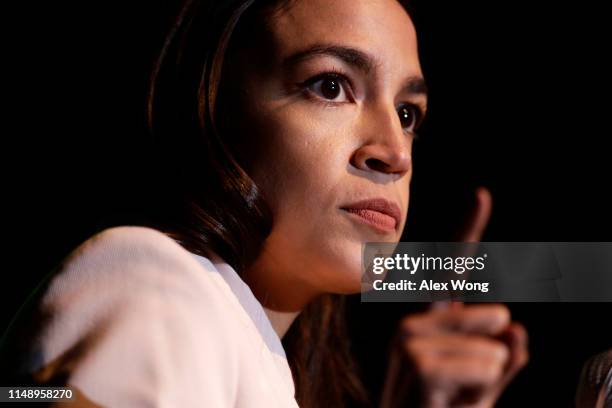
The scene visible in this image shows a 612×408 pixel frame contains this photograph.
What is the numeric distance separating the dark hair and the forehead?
1.2 inches

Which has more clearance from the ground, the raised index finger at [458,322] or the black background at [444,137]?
the black background at [444,137]

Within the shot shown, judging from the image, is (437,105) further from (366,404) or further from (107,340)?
(107,340)

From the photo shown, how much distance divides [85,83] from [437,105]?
0.66 metres

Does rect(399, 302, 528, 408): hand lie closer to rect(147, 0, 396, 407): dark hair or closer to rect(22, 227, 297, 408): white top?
rect(22, 227, 297, 408): white top

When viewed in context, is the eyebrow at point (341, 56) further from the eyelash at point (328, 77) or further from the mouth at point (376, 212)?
the mouth at point (376, 212)

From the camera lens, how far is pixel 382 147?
85 cm

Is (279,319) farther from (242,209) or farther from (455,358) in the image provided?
(455,358)

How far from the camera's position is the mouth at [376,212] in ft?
2.78

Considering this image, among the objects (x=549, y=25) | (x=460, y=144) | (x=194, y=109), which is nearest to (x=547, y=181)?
(x=460, y=144)

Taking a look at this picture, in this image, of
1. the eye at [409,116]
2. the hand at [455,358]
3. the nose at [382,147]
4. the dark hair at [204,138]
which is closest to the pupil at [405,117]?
the eye at [409,116]

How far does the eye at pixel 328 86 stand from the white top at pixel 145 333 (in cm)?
30

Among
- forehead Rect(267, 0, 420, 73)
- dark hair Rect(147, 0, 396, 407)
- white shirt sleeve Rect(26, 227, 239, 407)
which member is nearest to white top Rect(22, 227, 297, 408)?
white shirt sleeve Rect(26, 227, 239, 407)

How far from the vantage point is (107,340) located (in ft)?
1.99

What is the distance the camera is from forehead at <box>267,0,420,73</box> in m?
0.88
